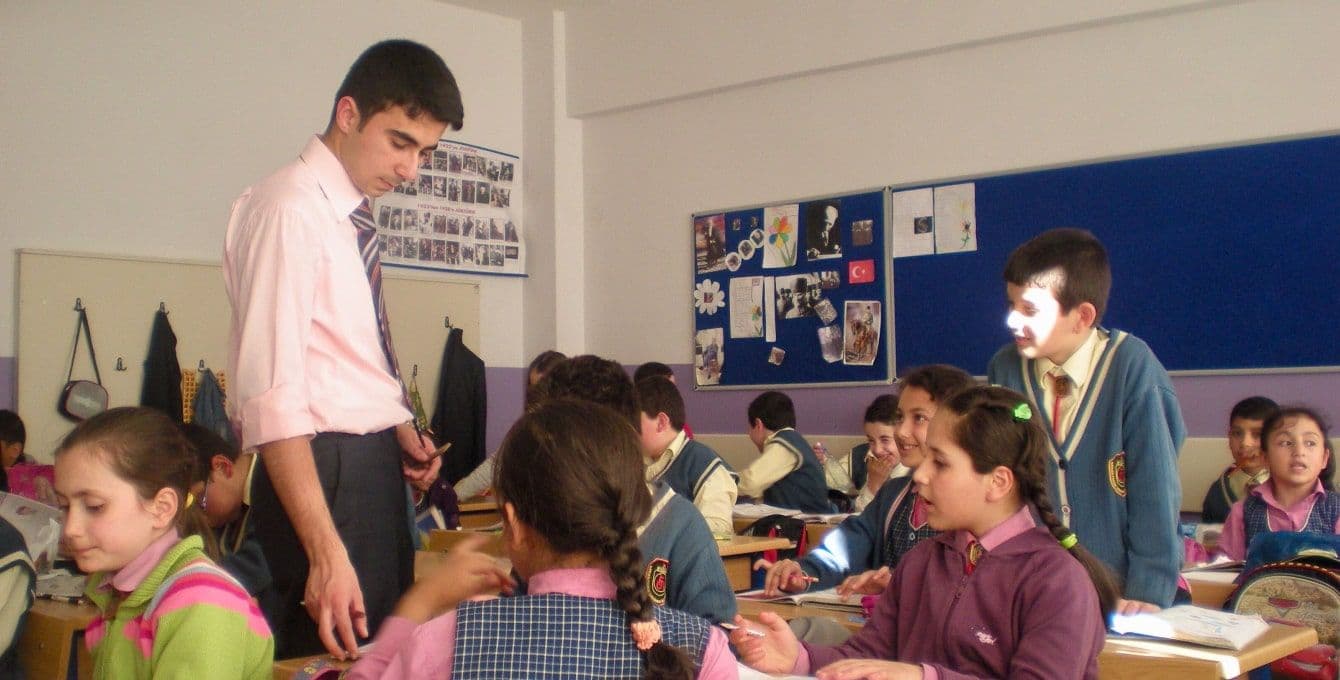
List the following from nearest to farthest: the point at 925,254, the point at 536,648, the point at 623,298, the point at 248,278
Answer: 1. the point at 536,648
2. the point at 248,278
3. the point at 925,254
4. the point at 623,298

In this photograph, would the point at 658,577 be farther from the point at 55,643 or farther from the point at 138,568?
the point at 55,643

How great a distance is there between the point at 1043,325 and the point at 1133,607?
65 centimetres

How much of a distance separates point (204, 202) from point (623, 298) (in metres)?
2.42

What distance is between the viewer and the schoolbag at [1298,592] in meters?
2.98

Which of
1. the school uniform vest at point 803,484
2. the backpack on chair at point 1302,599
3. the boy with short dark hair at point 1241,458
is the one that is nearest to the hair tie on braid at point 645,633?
the backpack on chair at point 1302,599

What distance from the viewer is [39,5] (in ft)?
18.6

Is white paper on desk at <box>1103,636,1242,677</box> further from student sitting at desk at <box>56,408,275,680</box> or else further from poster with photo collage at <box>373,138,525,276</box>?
poster with photo collage at <box>373,138,525,276</box>

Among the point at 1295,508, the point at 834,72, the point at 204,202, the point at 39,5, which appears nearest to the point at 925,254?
the point at 834,72

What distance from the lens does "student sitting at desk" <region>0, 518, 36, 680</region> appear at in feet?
9.00

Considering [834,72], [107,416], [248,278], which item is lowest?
[107,416]

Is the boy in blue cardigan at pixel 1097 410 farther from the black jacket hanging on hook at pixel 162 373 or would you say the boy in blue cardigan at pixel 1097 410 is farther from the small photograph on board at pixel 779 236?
the black jacket hanging on hook at pixel 162 373

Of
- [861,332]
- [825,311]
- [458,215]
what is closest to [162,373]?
[458,215]

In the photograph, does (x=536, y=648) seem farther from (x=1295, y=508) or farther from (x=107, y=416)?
(x=1295, y=508)

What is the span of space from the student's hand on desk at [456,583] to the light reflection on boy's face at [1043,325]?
1477mm
